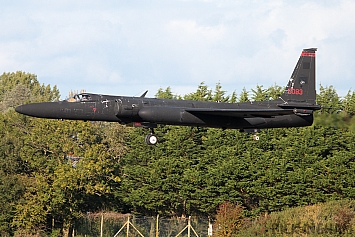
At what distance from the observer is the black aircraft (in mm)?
30172

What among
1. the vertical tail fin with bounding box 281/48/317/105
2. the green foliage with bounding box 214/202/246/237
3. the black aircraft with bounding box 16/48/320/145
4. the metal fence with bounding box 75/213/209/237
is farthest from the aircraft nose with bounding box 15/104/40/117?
the green foliage with bounding box 214/202/246/237

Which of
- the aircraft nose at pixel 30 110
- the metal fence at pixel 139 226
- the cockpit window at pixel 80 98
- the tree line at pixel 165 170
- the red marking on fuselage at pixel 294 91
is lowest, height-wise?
the metal fence at pixel 139 226

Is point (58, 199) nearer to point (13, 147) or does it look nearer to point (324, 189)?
point (13, 147)

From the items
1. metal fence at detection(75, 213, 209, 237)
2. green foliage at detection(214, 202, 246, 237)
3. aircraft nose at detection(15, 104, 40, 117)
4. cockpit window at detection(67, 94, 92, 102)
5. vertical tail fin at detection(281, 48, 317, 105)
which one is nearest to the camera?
aircraft nose at detection(15, 104, 40, 117)

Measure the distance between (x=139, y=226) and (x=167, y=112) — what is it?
20193mm

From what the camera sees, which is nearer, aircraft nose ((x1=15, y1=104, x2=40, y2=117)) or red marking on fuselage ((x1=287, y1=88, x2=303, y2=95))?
aircraft nose ((x1=15, y1=104, x2=40, y2=117))

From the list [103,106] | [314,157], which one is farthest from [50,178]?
[103,106]

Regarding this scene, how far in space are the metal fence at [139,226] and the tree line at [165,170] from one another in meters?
1.98

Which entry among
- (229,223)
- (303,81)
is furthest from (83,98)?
(229,223)

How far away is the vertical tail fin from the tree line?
1189 cm

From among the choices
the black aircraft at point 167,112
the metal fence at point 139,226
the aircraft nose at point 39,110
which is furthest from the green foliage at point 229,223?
the aircraft nose at point 39,110

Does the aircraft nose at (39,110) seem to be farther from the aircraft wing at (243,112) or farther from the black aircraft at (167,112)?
the aircraft wing at (243,112)

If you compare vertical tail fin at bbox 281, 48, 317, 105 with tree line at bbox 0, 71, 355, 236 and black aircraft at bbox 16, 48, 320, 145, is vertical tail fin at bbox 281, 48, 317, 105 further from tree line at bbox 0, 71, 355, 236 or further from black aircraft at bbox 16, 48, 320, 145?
tree line at bbox 0, 71, 355, 236

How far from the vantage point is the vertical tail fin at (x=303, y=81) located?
35531 mm
